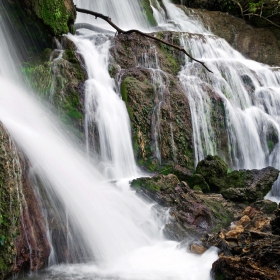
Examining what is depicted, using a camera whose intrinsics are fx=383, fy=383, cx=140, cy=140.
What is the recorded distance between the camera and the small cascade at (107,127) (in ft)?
26.8

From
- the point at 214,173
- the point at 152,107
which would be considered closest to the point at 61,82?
the point at 152,107

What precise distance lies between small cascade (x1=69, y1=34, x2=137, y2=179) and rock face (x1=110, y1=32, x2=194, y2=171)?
253mm

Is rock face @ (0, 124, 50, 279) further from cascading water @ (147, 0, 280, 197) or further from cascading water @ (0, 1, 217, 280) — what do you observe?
cascading water @ (147, 0, 280, 197)

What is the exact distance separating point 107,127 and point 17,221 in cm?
440

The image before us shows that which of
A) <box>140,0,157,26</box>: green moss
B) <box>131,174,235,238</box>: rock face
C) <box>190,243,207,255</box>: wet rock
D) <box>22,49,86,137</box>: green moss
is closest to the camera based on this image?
<box>190,243,207,255</box>: wet rock

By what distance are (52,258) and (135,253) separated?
3.81 ft

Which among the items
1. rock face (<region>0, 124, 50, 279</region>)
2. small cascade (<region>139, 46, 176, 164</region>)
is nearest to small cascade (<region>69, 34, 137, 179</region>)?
small cascade (<region>139, 46, 176, 164</region>)

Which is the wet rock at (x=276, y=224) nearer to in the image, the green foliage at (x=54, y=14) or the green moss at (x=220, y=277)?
the green moss at (x=220, y=277)

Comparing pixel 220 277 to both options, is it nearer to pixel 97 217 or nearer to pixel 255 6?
pixel 97 217

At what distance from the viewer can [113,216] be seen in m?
5.80

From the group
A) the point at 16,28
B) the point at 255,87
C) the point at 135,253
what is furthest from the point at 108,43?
the point at 135,253

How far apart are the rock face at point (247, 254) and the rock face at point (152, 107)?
370cm

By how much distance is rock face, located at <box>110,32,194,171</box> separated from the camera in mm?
9031

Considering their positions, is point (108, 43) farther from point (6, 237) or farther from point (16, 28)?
point (6, 237)
